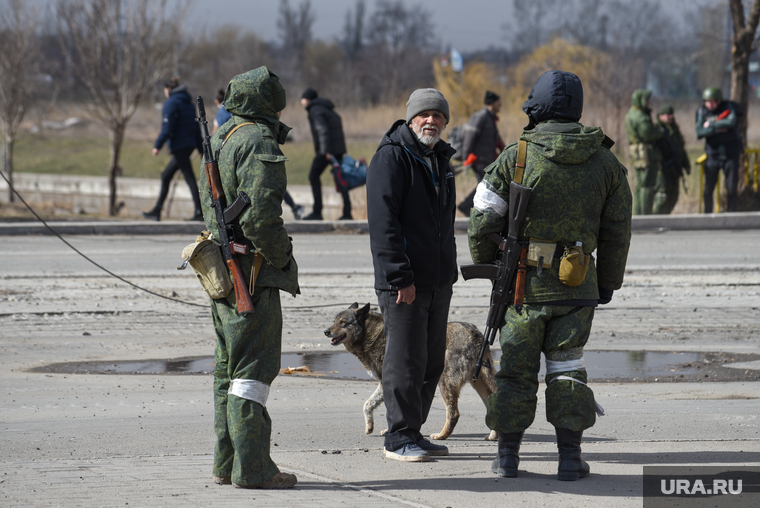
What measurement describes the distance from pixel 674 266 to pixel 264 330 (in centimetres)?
867

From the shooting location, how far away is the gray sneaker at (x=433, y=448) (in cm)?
491

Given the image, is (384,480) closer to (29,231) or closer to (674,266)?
(674,266)

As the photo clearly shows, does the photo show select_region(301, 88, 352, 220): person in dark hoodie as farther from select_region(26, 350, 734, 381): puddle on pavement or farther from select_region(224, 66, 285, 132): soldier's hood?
select_region(224, 66, 285, 132): soldier's hood

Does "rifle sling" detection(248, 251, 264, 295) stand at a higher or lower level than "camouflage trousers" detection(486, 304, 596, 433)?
higher

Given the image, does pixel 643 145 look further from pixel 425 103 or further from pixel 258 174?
pixel 258 174

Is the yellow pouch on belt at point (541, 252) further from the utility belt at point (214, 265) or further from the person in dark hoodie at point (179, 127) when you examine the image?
the person in dark hoodie at point (179, 127)

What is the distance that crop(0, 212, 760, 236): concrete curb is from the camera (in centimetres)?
1480

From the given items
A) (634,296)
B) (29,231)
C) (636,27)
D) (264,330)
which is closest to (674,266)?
(634,296)

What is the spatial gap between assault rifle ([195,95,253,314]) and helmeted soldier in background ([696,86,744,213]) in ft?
41.9

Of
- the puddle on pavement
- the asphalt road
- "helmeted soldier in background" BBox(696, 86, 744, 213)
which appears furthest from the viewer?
"helmeted soldier in background" BBox(696, 86, 744, 213)

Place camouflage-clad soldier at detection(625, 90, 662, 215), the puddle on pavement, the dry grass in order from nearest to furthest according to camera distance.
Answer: the puddle on pavement, camouflage-clad soldier at detection(625, 90, 662, 215), the dry grass

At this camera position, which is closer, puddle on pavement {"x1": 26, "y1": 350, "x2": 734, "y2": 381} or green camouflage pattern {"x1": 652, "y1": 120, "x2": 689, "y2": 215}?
puddle on pavement {"x1": 26, "y1": 350, "x2": 734, "y2": 381}

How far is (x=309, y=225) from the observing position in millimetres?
15508

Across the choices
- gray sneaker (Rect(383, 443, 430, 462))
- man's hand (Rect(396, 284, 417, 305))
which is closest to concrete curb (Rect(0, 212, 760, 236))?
gray sneaker (Rect(383, 443, 430, 462))
